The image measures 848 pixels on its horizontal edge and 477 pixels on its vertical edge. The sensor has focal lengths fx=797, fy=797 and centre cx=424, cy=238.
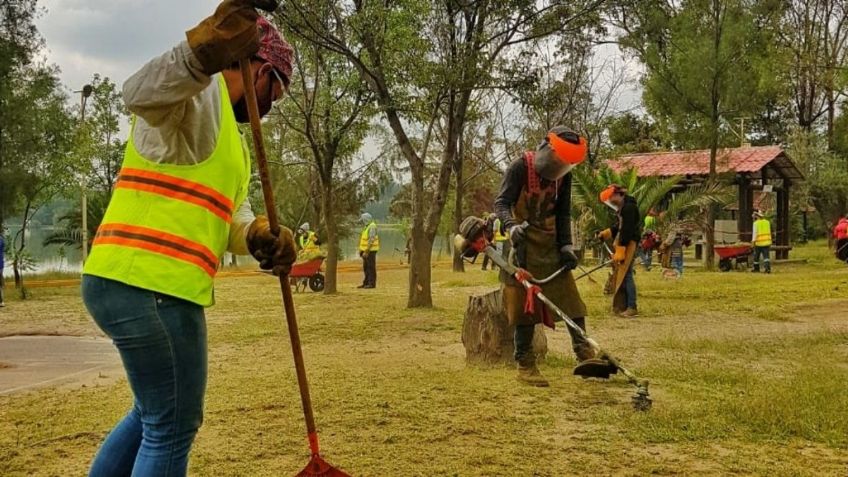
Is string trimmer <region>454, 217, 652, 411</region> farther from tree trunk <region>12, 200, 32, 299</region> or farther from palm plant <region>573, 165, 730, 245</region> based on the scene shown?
tree trunk <region>12, 200, 32, 299</region>

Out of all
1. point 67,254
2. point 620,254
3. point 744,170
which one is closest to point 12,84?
point 620,254

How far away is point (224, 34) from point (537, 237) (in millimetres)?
4236

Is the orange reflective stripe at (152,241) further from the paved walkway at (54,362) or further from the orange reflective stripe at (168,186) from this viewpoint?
the paved walkway at (54,362)

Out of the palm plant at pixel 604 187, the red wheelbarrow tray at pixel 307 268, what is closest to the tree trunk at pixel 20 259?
the red wheelbarrow tray at pixel 307 268

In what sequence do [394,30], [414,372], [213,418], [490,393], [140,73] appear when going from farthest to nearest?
[394,30] → [414,372] → [490,393] → [213,418] → [140,73]

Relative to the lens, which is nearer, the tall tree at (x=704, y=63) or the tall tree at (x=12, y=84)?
the tall tree at (x=12, y=84)

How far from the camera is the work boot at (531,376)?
18.7ft

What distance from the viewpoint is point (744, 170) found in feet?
77.5

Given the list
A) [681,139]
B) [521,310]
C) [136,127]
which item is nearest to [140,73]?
[136,127]

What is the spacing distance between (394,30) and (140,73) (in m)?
9.31

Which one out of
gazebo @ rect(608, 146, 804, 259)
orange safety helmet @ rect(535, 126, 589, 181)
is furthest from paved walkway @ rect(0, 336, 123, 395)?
gazebo @ rect(608, 146, 804, 259)

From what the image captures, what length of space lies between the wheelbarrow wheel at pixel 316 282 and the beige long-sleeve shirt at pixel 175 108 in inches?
610

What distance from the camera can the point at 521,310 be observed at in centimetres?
591

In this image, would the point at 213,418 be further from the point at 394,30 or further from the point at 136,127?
the point at 394,30
